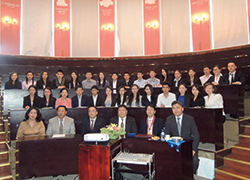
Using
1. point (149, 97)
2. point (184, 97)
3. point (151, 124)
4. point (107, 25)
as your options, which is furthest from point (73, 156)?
point (107, 25)

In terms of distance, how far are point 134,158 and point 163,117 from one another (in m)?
1.55

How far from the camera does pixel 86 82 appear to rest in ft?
19.6

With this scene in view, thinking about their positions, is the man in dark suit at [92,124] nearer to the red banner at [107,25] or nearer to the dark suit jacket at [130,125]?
the dark suit jacket at [130,125]

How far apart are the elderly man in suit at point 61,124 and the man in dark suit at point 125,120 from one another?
2.40 feet

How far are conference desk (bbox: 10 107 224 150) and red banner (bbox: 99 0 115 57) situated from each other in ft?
17.6

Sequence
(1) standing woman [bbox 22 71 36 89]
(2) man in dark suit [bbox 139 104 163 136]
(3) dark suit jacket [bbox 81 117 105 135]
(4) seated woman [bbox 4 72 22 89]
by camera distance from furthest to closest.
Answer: (1) standing woman [bbox 22 71 36 89] → (4) seated woman [bbox 4 72 22 89] → (3) dark suit jacket [bbox 81 117 105 135] → (2) man in dark suit [bbox 139 104 163 136]

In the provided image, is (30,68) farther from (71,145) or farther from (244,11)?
(244,11)

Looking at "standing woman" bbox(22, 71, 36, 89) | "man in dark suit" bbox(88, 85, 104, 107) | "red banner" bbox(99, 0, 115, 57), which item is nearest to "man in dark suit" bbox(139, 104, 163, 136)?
"man in dark suit" bbox(88, 85, 104, 107)

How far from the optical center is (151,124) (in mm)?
3586

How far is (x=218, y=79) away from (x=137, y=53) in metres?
4.49

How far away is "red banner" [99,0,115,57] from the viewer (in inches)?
355

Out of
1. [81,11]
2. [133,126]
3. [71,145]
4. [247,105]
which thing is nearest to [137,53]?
[81,11]

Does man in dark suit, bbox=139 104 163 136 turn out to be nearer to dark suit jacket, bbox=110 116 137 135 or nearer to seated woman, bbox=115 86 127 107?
dark suit jacket, bbox=110 116 137 135

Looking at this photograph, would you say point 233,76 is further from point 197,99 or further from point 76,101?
point 76,101
